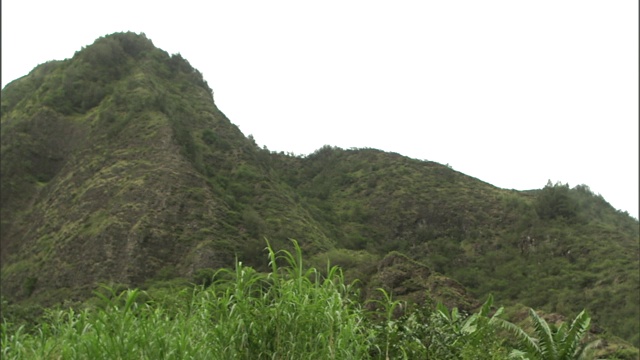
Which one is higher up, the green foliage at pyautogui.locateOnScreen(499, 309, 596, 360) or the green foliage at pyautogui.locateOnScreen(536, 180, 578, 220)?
the green foliage at pyautogui.locateOnScreen(536, 180, 578, 220)

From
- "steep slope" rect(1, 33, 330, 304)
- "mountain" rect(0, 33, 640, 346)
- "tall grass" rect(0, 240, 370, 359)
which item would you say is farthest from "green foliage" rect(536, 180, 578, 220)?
"tall grass" rect(0, 240, 370, 359)

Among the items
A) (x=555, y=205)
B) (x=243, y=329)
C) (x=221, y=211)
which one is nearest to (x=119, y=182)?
(x=221, y=211)

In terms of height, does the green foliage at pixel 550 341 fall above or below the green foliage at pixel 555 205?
below

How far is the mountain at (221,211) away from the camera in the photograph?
105ft

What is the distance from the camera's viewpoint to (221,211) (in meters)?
37.0

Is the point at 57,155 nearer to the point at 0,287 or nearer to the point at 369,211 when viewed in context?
the point at 0,287

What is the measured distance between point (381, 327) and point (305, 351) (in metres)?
1.82

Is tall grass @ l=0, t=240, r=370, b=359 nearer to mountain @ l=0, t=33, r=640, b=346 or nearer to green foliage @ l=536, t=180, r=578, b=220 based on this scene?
mountain @ l=0, t=33, r=640, b=346

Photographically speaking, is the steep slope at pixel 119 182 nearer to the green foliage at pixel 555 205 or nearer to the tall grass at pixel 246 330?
the green foliage at pixel 555 205

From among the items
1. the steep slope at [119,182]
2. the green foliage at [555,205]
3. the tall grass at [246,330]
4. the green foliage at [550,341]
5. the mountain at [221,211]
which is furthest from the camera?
the green foliage at [555,205]

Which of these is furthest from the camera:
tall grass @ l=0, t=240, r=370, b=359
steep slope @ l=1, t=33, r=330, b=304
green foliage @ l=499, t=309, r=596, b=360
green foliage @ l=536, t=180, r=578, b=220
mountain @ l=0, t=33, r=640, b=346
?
green foliage @ l=536, t=180, r=578, b=220

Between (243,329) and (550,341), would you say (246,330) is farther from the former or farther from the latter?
(550,341)

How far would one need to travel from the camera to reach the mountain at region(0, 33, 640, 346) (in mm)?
32156

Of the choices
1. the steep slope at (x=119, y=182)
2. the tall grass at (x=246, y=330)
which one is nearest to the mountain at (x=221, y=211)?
the steep slope at (x=119, y=182)
